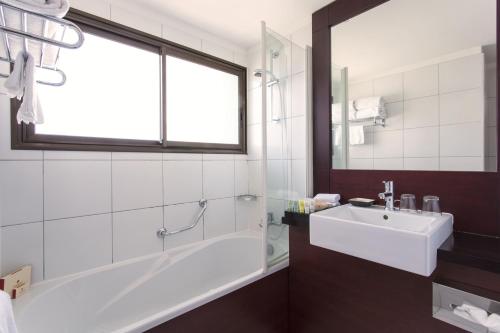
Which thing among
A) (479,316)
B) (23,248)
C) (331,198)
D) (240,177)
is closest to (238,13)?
(240,177)

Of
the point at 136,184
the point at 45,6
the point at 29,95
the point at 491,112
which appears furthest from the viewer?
the point at 136,184

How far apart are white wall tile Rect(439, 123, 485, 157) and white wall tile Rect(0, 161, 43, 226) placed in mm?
2208

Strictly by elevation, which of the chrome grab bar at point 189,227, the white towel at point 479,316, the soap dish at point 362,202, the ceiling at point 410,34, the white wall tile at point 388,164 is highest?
the ceiling at point 410,34

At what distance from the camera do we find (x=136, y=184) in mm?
1742

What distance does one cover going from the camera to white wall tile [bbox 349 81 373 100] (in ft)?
4.91

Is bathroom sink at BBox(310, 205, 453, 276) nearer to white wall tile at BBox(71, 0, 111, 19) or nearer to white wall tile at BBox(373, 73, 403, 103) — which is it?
white wall tile at BBox(373, 73, 403, 103)

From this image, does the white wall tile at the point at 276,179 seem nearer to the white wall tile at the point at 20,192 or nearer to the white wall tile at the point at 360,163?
the white wall tile at the point at 360,163

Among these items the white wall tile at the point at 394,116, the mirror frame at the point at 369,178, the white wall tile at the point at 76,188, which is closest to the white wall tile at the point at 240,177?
the mirror frame at the point at 369,178

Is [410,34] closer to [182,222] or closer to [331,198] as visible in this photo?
[331,198]

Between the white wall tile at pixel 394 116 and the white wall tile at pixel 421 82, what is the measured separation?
62mm

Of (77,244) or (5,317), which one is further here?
(77,244)

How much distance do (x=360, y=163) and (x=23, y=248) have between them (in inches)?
79.5

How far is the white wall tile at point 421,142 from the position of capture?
4.15 ft

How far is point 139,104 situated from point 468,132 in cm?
204
